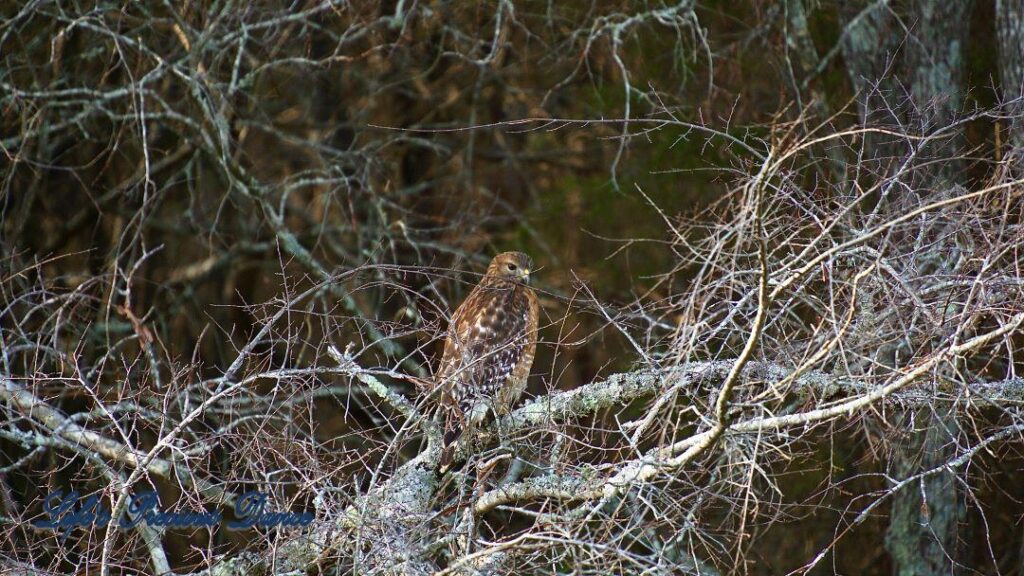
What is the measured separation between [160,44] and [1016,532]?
5887 millimetres

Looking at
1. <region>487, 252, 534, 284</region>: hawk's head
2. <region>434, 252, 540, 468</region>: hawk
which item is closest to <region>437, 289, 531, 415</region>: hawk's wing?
<region>434, 252, 540, 468</region>: hawk

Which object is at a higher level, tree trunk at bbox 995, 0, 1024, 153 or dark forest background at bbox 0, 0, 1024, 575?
tree trunk at bbox 995, 0, 1024, 153

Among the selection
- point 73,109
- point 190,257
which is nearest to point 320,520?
point 73,109

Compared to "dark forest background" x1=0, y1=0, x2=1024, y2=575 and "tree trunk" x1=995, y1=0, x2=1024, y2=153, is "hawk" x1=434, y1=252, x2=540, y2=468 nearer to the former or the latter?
"dark forest background" x1=0, y1=0, x2=1024, y2=575

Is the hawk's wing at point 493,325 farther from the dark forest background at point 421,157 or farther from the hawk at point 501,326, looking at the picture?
the dark forest background at point 421,157

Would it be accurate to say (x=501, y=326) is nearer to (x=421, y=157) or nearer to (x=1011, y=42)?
(x=1011, y=42)

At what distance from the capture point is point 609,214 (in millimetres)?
9305

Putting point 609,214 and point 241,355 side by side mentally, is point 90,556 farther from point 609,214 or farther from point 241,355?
point 609,214

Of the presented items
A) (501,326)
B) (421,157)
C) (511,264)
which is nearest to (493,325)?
(501,326)
